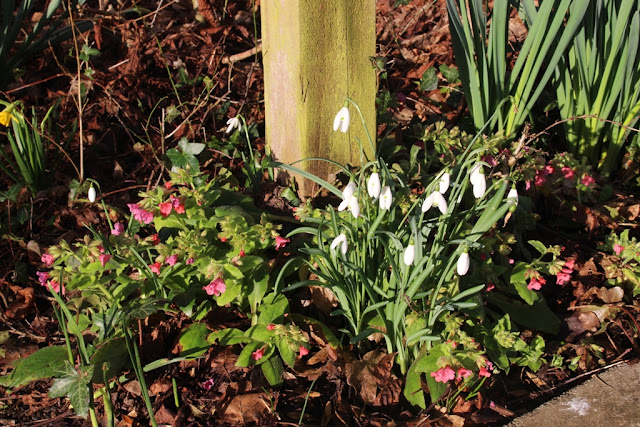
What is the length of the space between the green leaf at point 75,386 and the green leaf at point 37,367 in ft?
0.13

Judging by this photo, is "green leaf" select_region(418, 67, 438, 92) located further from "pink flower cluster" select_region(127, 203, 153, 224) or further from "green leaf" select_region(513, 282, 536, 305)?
"pink flower cluster" select_region(127, 203, 153, 224)

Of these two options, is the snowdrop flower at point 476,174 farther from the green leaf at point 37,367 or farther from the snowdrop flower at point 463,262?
the green leaf at point 37,367

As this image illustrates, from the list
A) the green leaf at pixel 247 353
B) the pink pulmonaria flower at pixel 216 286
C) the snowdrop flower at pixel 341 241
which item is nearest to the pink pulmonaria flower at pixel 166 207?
the pink pulmonaria flower at pixel 216 286

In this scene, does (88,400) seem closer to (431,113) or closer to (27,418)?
(27,418)

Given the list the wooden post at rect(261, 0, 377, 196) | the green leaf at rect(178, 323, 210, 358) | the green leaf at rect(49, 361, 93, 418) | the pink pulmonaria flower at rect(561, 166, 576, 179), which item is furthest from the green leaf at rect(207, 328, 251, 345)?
the pink pulmonaria flower at rect(561, 166, 576, 179)

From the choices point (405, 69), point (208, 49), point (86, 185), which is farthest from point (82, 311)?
point (405, 69)

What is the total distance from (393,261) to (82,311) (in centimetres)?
104

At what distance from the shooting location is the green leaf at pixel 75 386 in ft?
5.36

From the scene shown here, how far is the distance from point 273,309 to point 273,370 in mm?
189

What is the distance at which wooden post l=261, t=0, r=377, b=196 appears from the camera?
215 cm

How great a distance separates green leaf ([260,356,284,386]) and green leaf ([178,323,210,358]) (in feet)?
0.64

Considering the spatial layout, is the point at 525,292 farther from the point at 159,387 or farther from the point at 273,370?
the point at 159,387

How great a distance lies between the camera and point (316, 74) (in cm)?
222

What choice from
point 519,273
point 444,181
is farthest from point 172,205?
point 519,273
